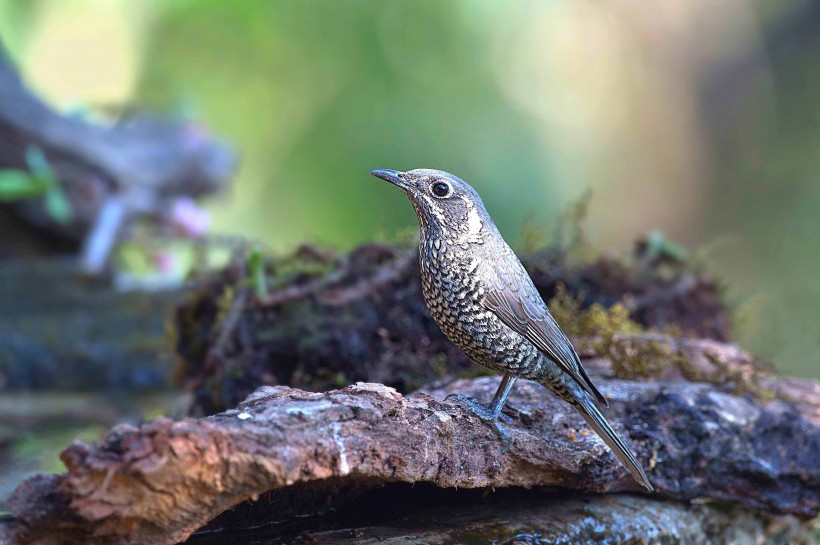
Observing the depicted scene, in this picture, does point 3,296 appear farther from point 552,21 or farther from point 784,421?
point 552,21

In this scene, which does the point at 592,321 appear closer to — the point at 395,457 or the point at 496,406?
the point at 496,406

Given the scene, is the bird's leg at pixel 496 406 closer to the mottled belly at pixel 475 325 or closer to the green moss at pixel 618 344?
the mottled belly at pixel 475 325

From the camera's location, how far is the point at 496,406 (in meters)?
3.07

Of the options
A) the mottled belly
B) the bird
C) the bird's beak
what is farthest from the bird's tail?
the bird's beak

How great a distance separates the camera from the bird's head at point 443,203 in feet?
10.6

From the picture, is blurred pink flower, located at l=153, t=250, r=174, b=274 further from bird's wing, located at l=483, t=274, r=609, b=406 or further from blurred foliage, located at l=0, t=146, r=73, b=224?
bird's wing, located at l=483, t=274, r=609, b=406

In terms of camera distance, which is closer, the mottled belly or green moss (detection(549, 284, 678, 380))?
the mottled belly

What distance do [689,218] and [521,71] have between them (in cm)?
413

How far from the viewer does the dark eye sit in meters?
3.27

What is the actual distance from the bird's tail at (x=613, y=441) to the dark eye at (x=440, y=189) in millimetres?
1008

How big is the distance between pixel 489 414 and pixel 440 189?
0.97m

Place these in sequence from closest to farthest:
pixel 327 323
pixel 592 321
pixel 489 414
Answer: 1. pixel 489 414
2. pixel 592 321
3. pixel 327 323

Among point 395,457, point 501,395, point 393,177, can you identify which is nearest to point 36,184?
point 393,177

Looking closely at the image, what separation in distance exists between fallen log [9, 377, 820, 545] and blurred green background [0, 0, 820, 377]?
7.00 m
